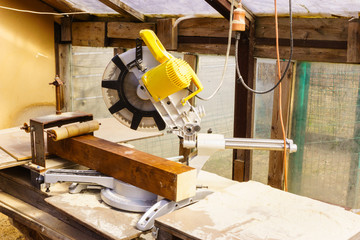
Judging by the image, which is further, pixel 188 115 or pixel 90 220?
pixel 188 115

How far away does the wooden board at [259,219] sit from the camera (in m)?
1.80

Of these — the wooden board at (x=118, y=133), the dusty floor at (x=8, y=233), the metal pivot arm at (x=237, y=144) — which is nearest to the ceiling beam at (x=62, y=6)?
the wooden board at (x=118, y=133)

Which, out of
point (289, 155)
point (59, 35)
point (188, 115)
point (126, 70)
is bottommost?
point (289, 155)

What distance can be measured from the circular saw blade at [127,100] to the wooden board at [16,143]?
73 centimetres

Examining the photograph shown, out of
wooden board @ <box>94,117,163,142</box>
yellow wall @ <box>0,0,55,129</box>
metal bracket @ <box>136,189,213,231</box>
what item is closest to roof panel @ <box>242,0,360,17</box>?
wooden board @ <box>94,117,163,142</box>

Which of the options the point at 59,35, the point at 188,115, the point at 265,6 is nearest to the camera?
the point at 188,115

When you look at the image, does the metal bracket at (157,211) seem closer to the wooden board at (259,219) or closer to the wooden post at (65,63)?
the wooden board at (259,219)

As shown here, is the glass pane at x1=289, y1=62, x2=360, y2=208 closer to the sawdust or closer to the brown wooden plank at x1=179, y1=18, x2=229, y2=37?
the brown wooden plank at x1=179, y1=18, x2=229, y2=37

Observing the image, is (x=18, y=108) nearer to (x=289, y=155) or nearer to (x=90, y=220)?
(x=289, y=155)

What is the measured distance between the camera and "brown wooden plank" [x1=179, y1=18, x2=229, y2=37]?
3996mm

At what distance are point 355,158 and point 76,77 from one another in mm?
3430

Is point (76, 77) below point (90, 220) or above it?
above

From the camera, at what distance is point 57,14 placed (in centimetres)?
A: 507

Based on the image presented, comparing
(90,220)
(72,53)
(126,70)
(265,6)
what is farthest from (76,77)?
(90,220)
